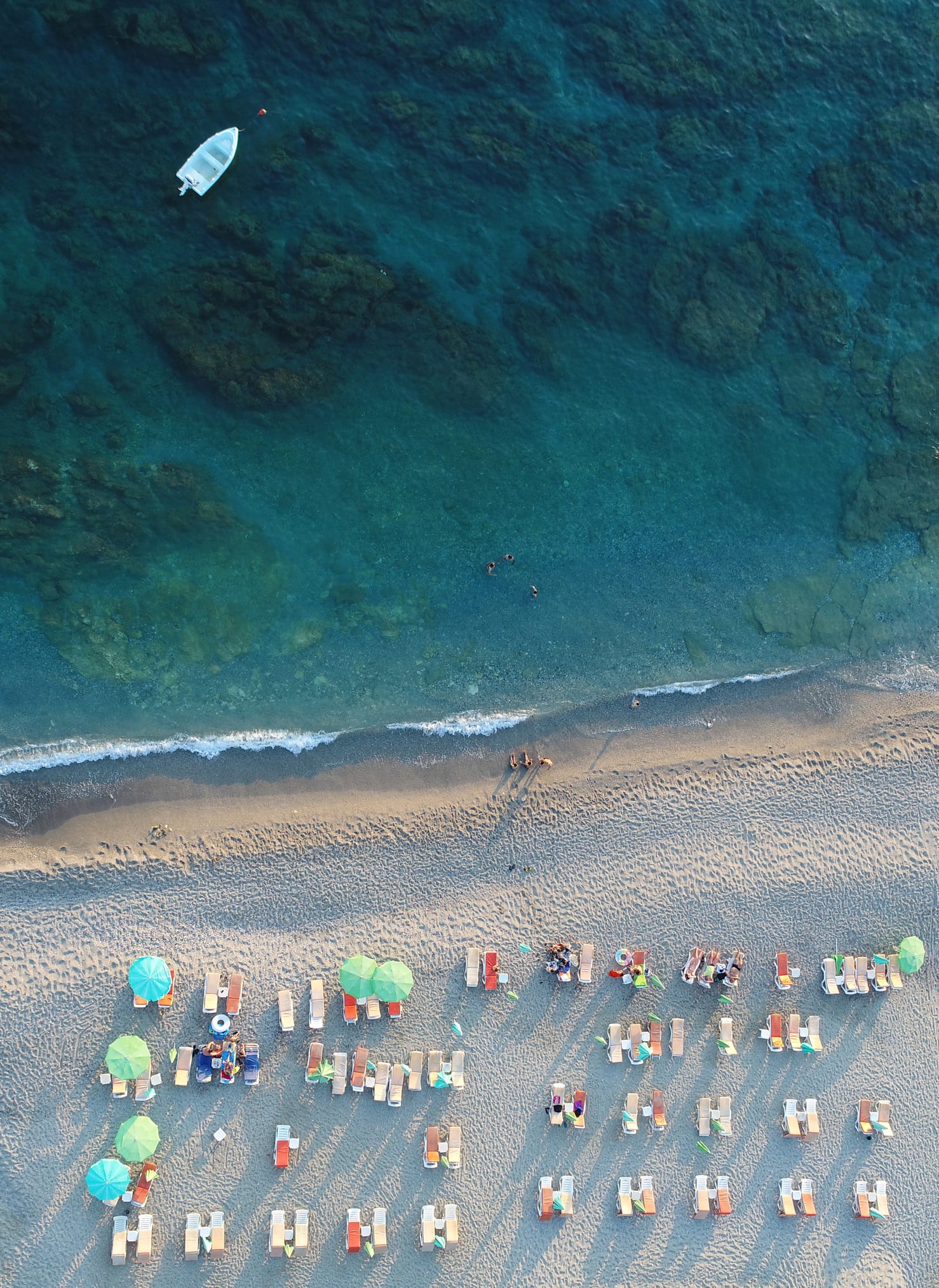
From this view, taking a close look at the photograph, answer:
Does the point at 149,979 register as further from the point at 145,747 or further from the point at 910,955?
the point at 910,955

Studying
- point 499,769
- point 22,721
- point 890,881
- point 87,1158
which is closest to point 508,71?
point 499,769

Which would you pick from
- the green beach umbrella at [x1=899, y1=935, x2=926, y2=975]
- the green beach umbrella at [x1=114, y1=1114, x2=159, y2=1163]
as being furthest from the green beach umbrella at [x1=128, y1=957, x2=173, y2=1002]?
the green beach umbrella at [x1=899, y1=935, x2=926, y2=975]

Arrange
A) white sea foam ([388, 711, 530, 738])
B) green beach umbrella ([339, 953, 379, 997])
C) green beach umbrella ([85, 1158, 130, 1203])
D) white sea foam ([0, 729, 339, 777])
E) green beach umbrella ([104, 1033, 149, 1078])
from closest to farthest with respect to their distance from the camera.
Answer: green beach umbrella ([85, 1158, 130, 1203]) < green beach umbrella ([104, 1033, 149, 1078]) < green beach umbrella ([339, 953, 379, 997]) < white sea foam ([0, 729, 339, 777]) < white sea foam ([388, 711, 530, 738])

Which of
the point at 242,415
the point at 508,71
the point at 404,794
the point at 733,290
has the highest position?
the point at 508,71

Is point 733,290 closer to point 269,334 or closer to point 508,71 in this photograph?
point 508,71

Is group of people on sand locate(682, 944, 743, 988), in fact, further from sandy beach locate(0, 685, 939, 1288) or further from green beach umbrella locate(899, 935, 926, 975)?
green beach umbrella locate(899, 935, 926, 975)

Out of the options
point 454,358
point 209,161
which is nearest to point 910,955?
point 454,358
